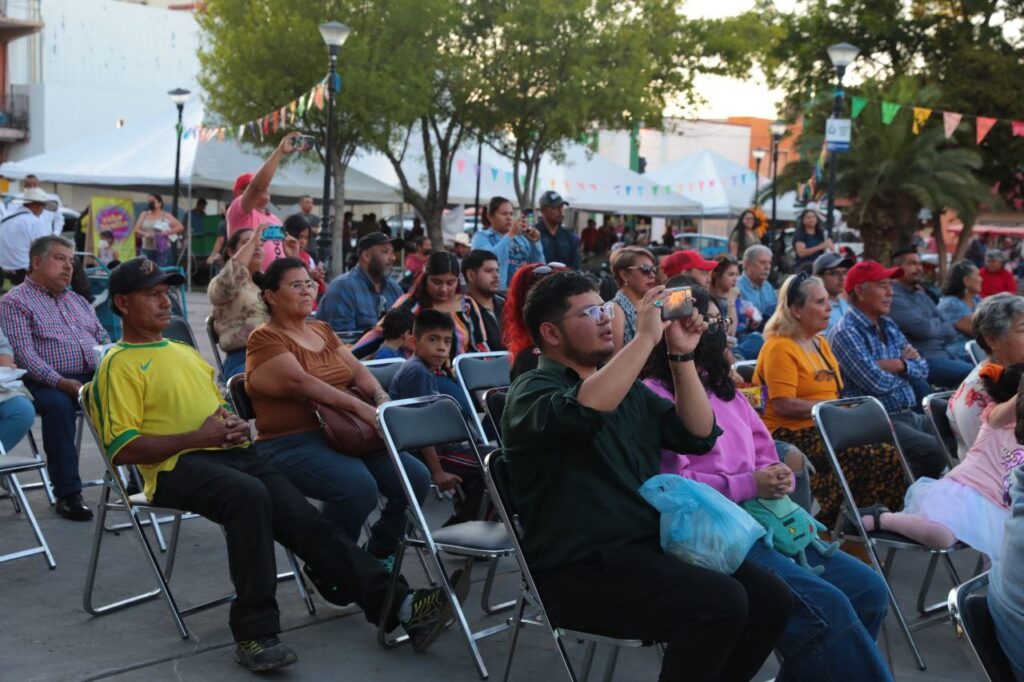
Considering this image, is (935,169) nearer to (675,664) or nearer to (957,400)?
(957,400)

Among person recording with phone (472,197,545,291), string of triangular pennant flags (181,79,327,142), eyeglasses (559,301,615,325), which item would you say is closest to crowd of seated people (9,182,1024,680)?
eyeglasses (559,301,615,325)

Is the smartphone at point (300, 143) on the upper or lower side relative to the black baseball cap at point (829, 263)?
upper

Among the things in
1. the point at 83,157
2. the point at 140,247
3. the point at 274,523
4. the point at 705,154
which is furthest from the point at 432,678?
the point at 705,154

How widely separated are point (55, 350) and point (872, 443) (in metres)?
3.92

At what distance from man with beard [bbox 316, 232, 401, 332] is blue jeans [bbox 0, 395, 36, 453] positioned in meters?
2.77

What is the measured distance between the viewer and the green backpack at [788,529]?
3793 mm

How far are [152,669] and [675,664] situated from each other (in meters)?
1.90

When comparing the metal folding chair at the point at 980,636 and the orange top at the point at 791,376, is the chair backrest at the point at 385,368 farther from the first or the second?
the metal folding chair at the point at 980,636

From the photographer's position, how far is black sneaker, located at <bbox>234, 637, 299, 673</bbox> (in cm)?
414

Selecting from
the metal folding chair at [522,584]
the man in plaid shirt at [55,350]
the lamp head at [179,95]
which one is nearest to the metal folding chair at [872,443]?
the metal folding chair at [522,584]

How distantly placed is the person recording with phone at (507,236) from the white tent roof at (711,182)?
24.6 metres

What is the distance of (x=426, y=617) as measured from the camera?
14.5 feet

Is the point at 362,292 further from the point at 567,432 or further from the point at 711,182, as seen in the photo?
the point at 711,182

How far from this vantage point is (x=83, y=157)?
925 inches
